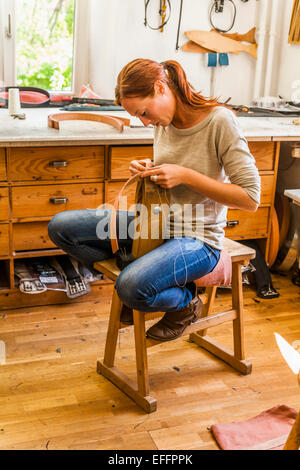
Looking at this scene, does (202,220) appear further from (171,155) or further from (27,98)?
(27,98)

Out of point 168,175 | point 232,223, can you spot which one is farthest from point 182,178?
point 232,223

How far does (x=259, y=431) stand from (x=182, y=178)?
33.3 inches

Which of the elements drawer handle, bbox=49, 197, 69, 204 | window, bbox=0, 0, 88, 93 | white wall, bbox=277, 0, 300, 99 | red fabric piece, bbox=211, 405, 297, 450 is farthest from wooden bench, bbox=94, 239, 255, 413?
window, bbox=0, 0, 88, 93

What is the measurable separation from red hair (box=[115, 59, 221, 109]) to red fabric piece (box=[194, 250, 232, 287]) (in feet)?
1.77

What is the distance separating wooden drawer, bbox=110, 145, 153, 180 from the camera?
8.41 ft

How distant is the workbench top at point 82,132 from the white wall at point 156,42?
0.76 meters

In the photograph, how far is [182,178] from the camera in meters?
1.77

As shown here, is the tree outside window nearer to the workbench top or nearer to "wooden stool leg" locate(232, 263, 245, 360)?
the workbench top

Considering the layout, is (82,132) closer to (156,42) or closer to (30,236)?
(30,236)

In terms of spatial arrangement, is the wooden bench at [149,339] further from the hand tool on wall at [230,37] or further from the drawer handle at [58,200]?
the hand tool on wall at [230,37]

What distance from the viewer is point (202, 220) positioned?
6.22 ft

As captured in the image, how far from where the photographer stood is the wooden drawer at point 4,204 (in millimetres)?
2416

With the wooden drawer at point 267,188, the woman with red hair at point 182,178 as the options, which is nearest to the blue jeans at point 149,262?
the woman with red hair at point 182,178
